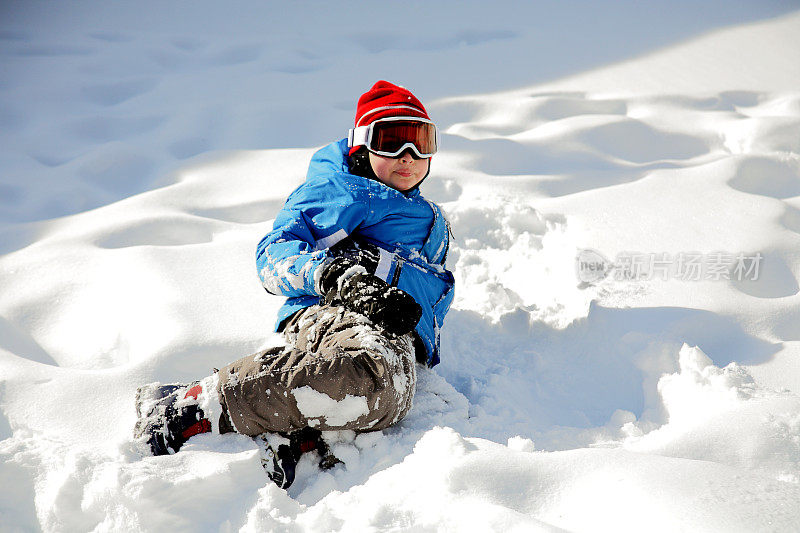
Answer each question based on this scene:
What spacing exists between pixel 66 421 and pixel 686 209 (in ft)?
6.83

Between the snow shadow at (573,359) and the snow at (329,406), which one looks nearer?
the snow at (329,406)

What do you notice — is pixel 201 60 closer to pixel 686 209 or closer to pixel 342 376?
pixel 686 209

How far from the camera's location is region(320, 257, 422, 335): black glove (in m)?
1.32

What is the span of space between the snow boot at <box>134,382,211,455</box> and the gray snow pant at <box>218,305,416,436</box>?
0.05 metres

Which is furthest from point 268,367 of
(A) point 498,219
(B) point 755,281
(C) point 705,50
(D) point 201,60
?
(C) point 705,50

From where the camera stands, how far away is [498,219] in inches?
90.0

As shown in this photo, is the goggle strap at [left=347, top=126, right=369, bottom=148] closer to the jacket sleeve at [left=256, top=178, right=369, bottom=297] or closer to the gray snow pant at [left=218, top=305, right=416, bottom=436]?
the jacket sleeve at [left=256, top=178, right=369, bottom=297]

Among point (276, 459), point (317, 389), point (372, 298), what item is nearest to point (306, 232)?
point (372, 298)

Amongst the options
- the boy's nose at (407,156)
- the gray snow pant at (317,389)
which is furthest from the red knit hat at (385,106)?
the gray snow pant at (317,389)
